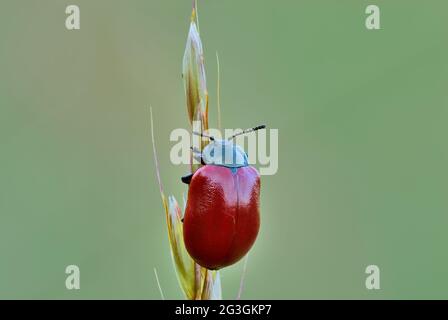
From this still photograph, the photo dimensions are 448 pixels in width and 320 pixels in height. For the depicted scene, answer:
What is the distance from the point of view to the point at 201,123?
41.5 inches

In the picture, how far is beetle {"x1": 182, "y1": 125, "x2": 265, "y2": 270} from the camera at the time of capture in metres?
1.03

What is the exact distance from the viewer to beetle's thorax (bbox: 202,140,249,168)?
3.59ft

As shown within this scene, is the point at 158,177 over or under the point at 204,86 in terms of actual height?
under

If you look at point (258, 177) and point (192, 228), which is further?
point (258, 177)

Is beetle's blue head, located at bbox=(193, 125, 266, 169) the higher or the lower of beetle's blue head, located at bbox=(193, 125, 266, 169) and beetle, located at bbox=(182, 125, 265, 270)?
the higher

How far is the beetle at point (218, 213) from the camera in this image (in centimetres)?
103

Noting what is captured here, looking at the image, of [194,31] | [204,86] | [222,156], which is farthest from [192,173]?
[194,31]

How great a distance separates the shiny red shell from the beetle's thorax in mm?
24

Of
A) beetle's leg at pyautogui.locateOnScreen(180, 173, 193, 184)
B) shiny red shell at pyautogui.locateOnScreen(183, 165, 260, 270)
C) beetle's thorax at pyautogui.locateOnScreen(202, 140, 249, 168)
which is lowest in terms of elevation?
shiny red shell at pyautogui.locateOnScreen(183, 165, 260, 270)

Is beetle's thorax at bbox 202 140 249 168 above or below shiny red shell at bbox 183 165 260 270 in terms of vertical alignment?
above

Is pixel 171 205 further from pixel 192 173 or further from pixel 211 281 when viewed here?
pixel 211 281

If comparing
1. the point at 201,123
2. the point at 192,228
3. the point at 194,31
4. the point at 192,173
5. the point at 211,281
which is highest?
the point at 194,31

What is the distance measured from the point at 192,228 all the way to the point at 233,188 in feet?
0.39

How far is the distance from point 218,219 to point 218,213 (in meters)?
0.01
